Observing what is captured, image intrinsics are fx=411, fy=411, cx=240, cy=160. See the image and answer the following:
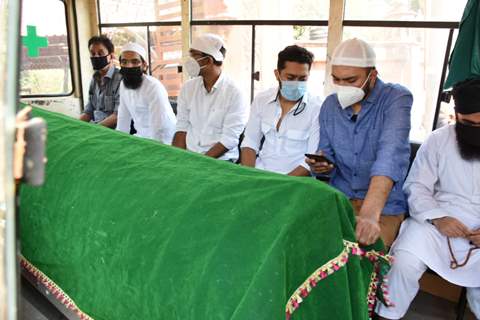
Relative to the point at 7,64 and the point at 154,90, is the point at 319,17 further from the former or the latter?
the point at 7,64

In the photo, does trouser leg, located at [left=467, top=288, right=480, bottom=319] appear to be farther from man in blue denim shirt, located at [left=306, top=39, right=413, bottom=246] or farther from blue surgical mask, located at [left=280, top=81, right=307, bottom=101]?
blue surgical mask, located at [left=280, top=81, right=307, bottom=101]

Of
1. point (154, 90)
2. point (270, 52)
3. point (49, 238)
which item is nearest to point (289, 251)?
point (49, 238)

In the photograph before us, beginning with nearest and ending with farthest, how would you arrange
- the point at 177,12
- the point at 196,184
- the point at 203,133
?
1. the point at 196,184
2. the point at 203,133
3. the point at 177,12

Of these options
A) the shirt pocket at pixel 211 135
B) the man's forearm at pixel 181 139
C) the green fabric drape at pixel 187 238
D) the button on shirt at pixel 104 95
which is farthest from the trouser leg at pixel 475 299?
the button on shirt at pixel 104 95

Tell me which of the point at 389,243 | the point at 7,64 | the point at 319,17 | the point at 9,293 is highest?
the point at 319,17

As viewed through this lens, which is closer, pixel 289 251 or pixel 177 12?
pixel 289 251

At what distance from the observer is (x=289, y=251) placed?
103 centimetres

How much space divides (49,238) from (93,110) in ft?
8.53

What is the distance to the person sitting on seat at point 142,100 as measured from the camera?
131 inches

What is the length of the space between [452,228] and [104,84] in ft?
9.97

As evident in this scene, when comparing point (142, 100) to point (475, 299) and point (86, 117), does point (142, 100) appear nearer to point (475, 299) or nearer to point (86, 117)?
point (86, 117)

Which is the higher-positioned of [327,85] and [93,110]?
[327,85]

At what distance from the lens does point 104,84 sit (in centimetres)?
372

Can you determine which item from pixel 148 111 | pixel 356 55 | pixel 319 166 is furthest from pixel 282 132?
pixel 148 111
